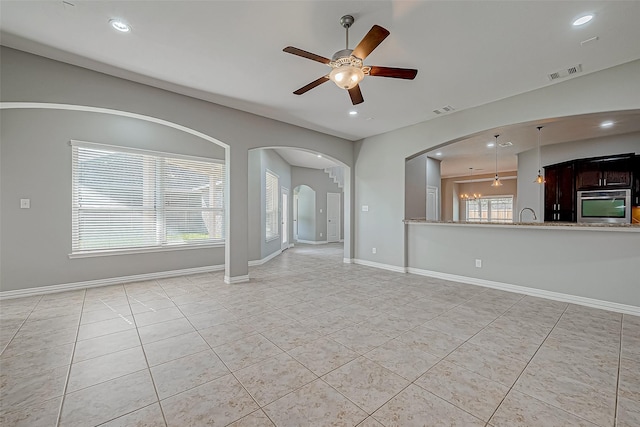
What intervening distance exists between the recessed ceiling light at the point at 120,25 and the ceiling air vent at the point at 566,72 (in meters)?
4.70

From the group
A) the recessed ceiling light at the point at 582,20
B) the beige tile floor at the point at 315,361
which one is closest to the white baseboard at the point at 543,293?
the beige tile floor at the point at 315,361

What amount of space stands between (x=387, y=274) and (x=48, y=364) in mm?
4657

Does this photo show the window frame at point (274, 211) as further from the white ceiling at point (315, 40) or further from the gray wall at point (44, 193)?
the white ceiling at point (315, 40)

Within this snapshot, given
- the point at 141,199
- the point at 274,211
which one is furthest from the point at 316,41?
the point at 274,211

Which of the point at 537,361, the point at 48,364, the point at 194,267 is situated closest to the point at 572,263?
the point at 537,361

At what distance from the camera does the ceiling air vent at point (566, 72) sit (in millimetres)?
3158

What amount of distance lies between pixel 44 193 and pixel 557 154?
9.91 meters

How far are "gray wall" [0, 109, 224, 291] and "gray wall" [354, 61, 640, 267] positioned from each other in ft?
15.1

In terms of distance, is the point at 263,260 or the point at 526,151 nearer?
the point at 263,260

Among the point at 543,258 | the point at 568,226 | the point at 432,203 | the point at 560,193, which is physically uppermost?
the point at 560,193

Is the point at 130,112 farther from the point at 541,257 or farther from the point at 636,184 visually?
the point at 636,184

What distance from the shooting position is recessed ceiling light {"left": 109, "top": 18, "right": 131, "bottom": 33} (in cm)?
243

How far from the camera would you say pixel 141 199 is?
4844mm

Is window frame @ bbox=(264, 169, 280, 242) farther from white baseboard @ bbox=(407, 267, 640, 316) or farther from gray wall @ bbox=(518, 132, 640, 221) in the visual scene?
gray wall @ bbox=(518, 132, 640, 221)
